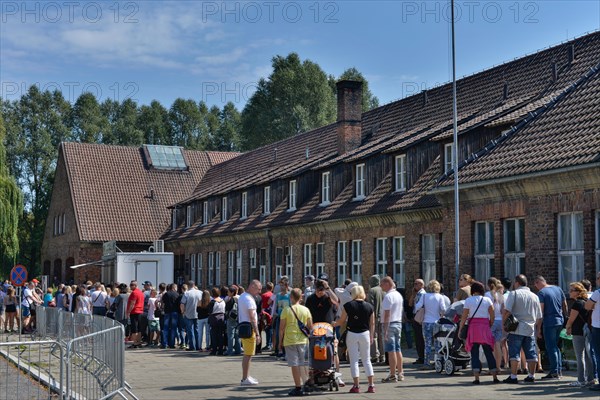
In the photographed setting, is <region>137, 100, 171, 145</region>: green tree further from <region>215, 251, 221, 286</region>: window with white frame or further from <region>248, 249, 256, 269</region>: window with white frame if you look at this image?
<region>248, 249, 256, 269</region>: window with white frame

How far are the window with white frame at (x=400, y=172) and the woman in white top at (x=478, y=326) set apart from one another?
14023 mm

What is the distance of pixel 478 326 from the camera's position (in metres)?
16.5

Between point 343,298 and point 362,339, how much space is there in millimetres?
4878

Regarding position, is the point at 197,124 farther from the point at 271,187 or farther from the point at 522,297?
the point at 522,297

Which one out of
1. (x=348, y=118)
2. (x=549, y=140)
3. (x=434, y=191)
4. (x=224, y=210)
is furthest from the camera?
(x=224, y=210)

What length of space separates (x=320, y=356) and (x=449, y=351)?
3.42m

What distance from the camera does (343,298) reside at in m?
20.4

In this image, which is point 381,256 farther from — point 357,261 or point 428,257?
point 428,257

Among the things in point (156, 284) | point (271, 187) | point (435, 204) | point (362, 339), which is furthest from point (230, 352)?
point (271, 187)

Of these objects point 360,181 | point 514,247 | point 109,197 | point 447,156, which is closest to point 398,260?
point 447,156

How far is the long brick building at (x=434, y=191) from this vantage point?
21.9 metres

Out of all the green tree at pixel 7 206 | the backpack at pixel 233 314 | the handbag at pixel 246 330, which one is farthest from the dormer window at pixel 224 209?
the handbag at pixel 246 330

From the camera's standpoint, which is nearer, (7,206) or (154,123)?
(7,206)

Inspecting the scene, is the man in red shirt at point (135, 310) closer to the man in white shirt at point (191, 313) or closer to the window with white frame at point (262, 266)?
the man in white shirt at point (191, 313)
